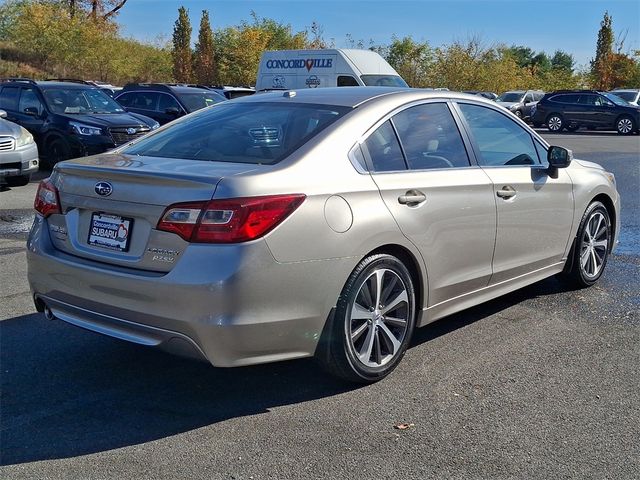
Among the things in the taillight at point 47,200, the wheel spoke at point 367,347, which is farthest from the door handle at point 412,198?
the taillight at point 47,200

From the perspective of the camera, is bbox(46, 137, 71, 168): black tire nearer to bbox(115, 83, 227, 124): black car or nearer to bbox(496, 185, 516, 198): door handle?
bbox(115, 83, 227, 124): black car

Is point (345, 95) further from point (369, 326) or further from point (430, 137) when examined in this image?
point (369, 326)

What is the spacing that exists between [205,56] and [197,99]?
27.8m

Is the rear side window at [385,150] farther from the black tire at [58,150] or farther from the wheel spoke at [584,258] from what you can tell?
the black tire at [58,150]

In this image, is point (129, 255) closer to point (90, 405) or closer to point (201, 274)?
point (201, 274)

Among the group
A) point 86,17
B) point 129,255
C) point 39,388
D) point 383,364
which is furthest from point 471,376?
point 86,17

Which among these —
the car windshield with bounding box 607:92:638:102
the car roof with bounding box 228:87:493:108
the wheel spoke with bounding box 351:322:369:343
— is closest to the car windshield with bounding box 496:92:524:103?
the car windshield with bounding box 607:92:638:102

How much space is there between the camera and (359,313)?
13.3 feet

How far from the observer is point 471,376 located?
4375mm

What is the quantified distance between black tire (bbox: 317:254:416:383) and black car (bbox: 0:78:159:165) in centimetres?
990

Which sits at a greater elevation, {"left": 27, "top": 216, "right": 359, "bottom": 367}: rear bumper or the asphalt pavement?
{"left": 27, "top": 216, "right": 359, "bottom": 367}: rear bumper

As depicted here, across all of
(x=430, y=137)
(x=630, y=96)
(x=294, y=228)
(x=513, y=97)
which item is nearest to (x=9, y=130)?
(x=430, y=137)

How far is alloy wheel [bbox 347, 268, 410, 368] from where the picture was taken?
4.06 m

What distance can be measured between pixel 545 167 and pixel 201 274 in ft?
10.2
